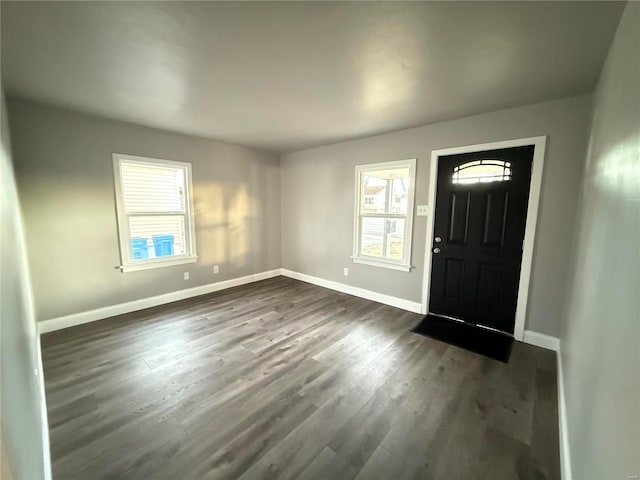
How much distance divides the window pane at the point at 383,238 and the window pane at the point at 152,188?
2.83 metres

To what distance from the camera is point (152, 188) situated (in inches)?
144

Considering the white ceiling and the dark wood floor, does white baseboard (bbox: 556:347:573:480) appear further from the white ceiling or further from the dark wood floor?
the white ceiling

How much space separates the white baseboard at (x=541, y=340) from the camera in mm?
2635

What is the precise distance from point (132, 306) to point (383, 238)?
362 centimetres

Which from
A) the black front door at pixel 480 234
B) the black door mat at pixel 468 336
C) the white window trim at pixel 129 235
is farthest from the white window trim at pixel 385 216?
the white window trim at pixel 129 235

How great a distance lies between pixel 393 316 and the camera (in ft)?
11.3

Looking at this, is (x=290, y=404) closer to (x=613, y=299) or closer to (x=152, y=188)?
(x=613, y=299)

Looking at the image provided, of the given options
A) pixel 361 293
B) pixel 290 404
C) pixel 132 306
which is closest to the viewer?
pixel 290 404

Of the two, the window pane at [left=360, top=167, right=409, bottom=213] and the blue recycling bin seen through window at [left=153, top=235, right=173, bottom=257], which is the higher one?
the window pane at [left=360, top=167, right=409, bottom=213]

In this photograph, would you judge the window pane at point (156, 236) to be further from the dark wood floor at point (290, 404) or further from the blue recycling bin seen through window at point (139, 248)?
the dark wood floor at point (290, 404)

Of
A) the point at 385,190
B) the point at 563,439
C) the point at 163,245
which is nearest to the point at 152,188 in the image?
the point at 163,245

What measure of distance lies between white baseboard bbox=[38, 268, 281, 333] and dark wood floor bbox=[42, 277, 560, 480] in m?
0.20

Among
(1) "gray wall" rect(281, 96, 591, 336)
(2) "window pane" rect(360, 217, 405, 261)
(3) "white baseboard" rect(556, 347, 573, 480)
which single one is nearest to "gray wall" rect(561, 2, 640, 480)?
(3) "white baseboard" rect(556, 347, 573, 480)

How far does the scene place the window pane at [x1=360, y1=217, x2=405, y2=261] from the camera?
3750 mm
